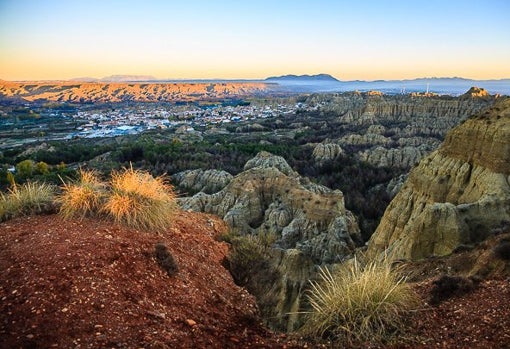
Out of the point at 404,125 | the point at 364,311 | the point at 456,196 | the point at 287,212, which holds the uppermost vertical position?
the point at 364,311

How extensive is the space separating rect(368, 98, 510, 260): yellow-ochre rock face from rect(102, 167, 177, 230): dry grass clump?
19.9ft

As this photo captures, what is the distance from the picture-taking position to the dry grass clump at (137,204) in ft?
27.1

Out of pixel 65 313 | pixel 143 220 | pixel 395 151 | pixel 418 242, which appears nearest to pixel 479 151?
pixel 418 242

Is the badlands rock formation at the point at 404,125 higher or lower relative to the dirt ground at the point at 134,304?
lower

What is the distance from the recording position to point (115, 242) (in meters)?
7.10

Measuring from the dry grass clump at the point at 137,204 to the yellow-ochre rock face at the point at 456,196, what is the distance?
6076mm

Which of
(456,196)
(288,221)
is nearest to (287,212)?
(288,221)

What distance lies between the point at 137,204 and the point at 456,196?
13641mm

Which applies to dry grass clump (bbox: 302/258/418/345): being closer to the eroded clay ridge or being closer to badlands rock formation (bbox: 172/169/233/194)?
the eroded clay ridge

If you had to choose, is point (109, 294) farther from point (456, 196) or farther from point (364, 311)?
point (456, 196)

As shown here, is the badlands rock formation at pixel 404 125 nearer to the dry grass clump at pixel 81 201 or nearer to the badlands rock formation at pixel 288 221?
the badlands rock formation at pixel 288 221

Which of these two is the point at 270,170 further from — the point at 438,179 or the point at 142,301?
the point at 142,301

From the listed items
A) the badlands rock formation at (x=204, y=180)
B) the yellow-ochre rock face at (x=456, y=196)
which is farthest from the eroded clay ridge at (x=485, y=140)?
the badlands rock formation at (x=204, y=180)

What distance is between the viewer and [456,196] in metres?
16.8
